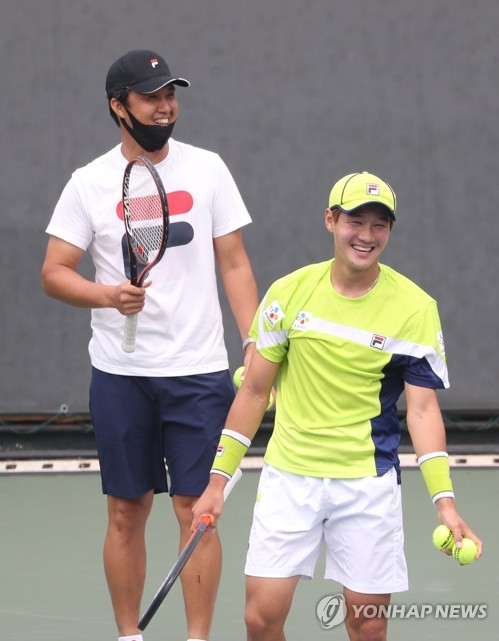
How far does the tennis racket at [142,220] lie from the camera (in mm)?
4227

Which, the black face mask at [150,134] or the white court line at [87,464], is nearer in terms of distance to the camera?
the black face mask at [150,134]

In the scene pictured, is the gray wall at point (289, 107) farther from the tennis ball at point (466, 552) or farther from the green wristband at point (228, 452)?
the tennis ball at point (466, 552)

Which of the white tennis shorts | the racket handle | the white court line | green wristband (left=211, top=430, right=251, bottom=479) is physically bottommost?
the white court line

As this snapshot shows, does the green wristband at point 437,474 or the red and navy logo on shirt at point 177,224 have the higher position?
the red and navy logo on shirt at point 177,224

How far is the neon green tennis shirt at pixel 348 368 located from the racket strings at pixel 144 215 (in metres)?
0.51


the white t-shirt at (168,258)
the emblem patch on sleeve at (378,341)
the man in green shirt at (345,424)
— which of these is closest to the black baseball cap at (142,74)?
the white t-shirt at (168,258)

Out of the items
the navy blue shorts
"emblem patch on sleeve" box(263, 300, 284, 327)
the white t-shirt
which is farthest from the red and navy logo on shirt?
"emblem patch on sleeve" box(263, 300, 284, 327)

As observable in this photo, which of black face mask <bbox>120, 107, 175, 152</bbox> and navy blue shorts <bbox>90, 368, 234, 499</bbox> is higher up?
black face mask <bbox>120, 107, 175, 152</bbox>

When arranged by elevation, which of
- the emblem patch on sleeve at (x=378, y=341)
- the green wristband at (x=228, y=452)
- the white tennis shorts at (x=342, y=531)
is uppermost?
the emblem patch on sleeve at (x=378, y=341)

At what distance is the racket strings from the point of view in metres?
4.27

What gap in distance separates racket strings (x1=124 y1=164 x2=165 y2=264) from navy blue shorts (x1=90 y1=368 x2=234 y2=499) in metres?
0.40

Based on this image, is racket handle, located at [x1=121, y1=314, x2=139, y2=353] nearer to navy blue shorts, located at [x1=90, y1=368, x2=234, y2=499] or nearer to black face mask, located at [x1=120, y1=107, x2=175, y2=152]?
navy blue shorts, located at [x1=90, y1=368, x2=234, y2=499]

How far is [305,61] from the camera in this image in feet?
23.5

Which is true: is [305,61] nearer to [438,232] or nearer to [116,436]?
[438,232]
